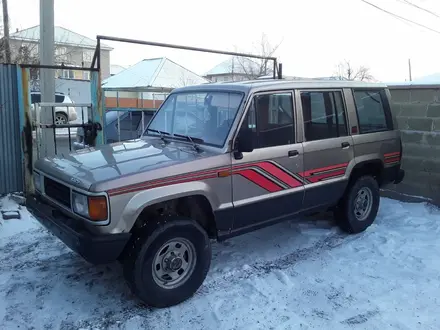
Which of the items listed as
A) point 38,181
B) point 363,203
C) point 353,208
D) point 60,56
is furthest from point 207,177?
point 60,56

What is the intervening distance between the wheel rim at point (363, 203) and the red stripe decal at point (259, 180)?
5.16 ft

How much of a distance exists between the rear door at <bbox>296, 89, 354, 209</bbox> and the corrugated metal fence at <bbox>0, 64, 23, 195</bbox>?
13.1 ft

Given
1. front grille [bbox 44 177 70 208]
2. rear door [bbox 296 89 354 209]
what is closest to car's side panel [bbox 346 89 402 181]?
rear door [bbox 296 89 354 209]

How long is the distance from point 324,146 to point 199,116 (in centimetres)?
147

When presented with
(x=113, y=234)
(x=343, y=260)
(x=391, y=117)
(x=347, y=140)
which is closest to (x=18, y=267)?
(x=113, y=234)

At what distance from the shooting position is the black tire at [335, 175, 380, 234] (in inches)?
205

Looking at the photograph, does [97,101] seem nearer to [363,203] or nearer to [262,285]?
[262,285]

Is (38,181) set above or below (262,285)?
above

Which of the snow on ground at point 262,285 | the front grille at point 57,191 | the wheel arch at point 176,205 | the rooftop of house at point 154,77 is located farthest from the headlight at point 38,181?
the rooftop of house at point 154,77

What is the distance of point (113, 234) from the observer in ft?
10.8

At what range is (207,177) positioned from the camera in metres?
3.74

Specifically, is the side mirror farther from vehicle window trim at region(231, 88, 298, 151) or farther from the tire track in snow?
the tire track in snow

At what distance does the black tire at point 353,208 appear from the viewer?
17.1 ft

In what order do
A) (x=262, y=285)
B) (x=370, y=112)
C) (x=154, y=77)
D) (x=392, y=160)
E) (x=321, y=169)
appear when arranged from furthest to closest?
(x=154, y=77) → (x=392, y=160) → (x=370, y=112) → (x=321, y=169) → (x=262, y=285)
